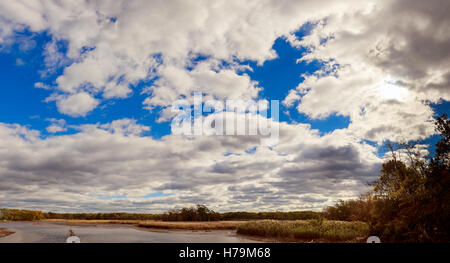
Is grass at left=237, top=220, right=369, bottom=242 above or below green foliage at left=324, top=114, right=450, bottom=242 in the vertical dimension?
below

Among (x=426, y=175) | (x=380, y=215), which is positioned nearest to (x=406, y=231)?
(x=380, y=215)

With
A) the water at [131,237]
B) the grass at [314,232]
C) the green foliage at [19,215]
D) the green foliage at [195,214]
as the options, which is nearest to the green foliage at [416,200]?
the grass at [314,232]

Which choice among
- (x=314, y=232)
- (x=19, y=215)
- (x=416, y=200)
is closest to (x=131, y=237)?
(x=314, y=232)

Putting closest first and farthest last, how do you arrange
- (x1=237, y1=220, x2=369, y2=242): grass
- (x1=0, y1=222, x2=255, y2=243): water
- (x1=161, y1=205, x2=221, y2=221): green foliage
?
(x1=0, y1=222, x2=255, y2=243): water < (x1=237, y1=220, x2=369, y2=242): grass < (x1=161, y1=205, x2=221, y2=221): green foliage

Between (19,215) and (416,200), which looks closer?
(416,200)

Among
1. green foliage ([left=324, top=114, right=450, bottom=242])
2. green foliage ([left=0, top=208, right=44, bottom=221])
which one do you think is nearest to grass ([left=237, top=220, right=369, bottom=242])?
green foliage ([left=324, top=114, right=450, bottom=242])

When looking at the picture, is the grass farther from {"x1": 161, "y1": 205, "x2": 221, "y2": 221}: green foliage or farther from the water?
{"x1": 161, "y1": 205, "x2": 221, "y2": 221}: green foliage

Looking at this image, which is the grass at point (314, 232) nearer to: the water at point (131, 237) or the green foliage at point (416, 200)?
the water at point (131, 237)

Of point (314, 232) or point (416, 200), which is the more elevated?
point (416, 200)

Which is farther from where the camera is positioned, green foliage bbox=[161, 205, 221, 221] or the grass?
green foliage bbox=[161, 205, 221, 221]

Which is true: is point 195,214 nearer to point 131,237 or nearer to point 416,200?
point 131,237

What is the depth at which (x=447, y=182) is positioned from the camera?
11.5 meters
